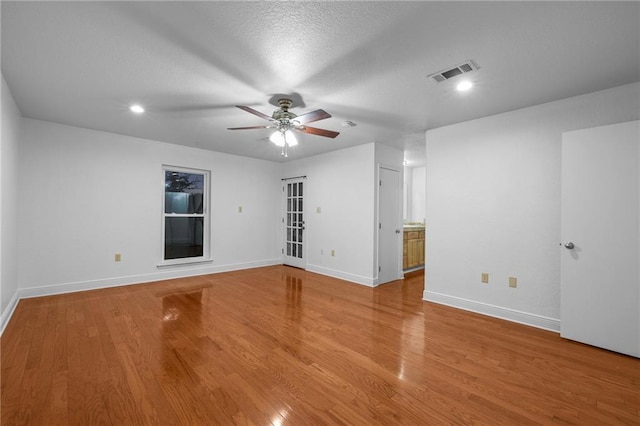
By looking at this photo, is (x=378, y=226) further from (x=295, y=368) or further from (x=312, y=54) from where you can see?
(x=312, y=54)

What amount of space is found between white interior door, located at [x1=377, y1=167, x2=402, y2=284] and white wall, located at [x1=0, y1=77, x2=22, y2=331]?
183 inches

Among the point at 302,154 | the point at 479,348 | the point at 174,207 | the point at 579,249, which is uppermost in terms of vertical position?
the point at 302,154

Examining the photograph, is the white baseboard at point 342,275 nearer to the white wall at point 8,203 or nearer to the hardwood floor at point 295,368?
the hardwood floor at point 295,368

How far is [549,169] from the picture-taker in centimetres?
298

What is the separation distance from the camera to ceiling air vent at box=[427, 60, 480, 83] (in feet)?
7.42

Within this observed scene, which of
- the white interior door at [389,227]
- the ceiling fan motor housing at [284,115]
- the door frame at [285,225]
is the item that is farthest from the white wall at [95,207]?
the white interior door at [389,227]

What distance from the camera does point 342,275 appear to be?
5.14 m

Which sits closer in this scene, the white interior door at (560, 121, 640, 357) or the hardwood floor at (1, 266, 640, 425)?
the hardwood floor at (1, 266, 640, 425)

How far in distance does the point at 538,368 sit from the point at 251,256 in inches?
200

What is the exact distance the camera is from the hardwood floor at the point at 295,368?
1671 millimetres

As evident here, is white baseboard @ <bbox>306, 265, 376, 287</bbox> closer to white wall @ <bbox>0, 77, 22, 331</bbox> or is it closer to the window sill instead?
the window sill

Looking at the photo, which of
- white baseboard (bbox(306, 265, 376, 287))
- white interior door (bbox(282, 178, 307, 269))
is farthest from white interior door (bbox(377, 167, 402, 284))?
white interior door (bbox(282, 178, 307, 269))

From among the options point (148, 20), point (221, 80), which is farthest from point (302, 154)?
point (148, 20)

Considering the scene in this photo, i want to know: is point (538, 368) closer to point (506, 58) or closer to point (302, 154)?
point (506, 58)
